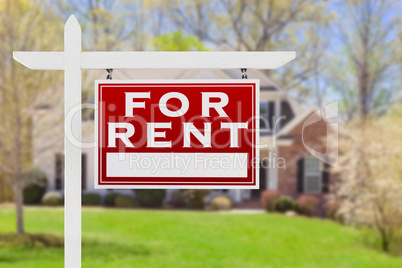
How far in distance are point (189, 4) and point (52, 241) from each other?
58.3ft

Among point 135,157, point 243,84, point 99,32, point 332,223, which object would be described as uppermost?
point 99,32

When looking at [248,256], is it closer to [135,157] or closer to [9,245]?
[9,245]

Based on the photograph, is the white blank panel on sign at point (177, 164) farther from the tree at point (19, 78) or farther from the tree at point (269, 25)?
the tree at point (269, 25)

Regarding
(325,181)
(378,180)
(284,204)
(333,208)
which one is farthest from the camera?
(325,181)

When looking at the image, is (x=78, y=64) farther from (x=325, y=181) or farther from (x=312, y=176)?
(x=325, y=181)

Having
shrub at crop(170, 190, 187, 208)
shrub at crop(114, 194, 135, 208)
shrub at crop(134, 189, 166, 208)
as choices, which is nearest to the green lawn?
shrub at crop(114, 194, 135, 208)

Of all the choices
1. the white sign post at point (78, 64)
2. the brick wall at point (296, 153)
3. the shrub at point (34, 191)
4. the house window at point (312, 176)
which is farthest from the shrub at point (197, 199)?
the white sign post at point (78, 64)

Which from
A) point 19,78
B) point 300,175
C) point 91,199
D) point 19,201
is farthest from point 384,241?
point 91,199

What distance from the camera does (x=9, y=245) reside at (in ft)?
43.7

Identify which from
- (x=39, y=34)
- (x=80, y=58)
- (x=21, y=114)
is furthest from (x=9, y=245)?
(x=80, y=58)

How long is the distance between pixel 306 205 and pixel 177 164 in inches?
676

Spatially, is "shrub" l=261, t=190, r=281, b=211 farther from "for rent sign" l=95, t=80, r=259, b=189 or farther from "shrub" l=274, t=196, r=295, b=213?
"for rent sign" l=95, t=80, r=259, b=189

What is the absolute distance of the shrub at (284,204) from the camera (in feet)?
66.3

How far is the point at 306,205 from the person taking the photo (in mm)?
20219
